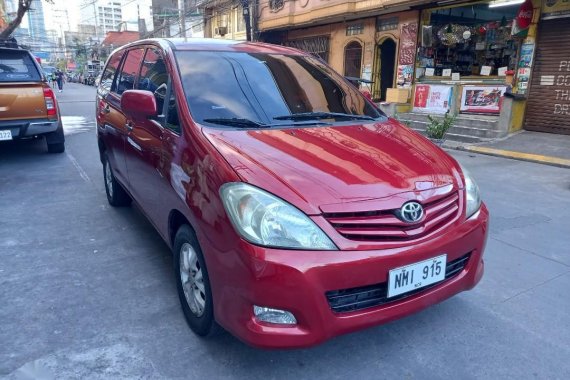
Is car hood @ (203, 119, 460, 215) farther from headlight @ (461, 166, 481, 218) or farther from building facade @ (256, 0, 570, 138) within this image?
building facade @ (256, 0, 570, 138)

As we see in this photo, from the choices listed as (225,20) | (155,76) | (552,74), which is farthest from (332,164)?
(225,20)

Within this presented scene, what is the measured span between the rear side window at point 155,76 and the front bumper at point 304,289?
158cm

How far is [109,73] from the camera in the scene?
4.80 m

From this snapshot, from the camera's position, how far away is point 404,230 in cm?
200

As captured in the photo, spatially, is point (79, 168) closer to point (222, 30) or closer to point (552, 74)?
point (552, 74)

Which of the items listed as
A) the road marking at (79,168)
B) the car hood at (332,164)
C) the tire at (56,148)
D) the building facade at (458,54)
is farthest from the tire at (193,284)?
the building facade at (458,54)

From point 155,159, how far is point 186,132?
52 cm

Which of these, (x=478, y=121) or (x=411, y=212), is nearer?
(x=411, y=212)

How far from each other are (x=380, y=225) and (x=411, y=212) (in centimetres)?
18

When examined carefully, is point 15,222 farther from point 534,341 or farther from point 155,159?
point 534,341

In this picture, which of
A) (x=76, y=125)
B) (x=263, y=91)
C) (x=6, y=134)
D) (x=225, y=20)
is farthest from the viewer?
→ (x=225, y=20)

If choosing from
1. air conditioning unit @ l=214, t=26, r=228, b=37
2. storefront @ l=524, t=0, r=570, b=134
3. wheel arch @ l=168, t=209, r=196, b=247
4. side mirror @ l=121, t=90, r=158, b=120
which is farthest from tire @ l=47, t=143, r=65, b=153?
air conditioning unit @ l=214, t=26, r=228, b=37

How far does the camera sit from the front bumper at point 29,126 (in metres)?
6.70

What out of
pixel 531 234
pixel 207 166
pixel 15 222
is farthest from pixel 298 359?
pixel 15 222
